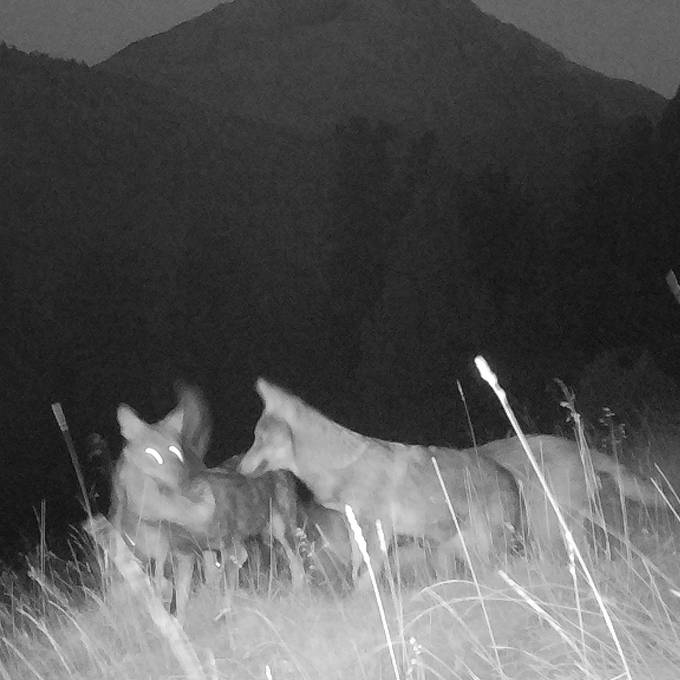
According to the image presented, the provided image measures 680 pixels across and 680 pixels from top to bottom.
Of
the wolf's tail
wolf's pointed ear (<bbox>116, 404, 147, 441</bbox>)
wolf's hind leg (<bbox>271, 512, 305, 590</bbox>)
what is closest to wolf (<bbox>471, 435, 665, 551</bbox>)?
the wolf's tail

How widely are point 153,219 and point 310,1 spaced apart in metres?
2.42

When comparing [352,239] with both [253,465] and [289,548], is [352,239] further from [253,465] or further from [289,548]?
[253,465]

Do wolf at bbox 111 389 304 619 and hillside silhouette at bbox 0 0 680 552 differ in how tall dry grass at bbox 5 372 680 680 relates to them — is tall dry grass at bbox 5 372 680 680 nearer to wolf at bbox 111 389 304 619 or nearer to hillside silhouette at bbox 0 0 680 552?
wolf at bbox 111 389 304 619

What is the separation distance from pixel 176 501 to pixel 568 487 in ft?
3.63

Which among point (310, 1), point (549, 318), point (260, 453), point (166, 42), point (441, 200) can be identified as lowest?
point (260, 453)

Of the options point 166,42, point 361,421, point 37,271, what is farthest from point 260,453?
point 166,42

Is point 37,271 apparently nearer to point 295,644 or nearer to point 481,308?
point 481,308

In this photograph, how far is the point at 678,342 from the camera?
5441 millimetres

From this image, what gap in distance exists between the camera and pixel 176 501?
2.88 metres

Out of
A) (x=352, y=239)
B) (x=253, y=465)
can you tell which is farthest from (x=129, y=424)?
(x=352, y=239)

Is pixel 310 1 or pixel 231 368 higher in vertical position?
pixel 310 1

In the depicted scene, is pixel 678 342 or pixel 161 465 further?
pixel 678 342

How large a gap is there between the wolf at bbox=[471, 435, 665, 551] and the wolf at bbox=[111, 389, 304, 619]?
0.69 m

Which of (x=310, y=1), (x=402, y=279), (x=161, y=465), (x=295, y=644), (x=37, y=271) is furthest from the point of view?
(x=310, y=1)
